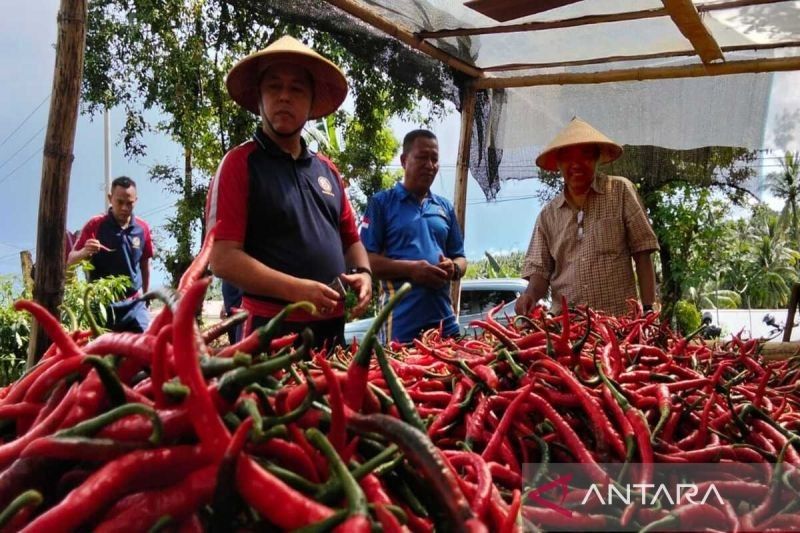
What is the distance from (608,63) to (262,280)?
3.34m

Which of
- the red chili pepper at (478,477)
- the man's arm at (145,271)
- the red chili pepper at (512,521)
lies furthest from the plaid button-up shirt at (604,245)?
the man's arm at (145,271)

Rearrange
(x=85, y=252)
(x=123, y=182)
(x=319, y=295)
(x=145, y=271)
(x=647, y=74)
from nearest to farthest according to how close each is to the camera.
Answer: (x=319, y=295) < (x=647, y=74) < (x=85, y=252) < (x=123, y=182) < (x=145, y=271)

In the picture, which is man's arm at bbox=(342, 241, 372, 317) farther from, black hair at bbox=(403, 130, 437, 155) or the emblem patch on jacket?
black hair at bbox=(403, 130, 437, 155)

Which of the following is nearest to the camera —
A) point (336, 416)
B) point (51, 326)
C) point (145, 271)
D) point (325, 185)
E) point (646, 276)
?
point (336, 416)

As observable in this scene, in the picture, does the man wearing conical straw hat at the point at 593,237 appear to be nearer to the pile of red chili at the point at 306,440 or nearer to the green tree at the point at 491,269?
the pile of red chili at the point at 306,440

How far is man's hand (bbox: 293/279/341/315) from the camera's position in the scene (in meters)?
2.03

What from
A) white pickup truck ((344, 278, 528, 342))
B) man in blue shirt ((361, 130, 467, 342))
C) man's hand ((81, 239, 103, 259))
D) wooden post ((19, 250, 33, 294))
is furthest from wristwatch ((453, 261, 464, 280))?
white pickup truck ((344, 278, 528, 342))

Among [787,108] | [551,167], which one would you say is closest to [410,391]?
[551,167]

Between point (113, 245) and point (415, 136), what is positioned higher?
point (415, 136)

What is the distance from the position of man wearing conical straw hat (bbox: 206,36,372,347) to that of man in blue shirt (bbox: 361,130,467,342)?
32.9 inches

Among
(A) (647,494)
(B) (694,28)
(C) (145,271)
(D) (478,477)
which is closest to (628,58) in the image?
(B) (694,28)

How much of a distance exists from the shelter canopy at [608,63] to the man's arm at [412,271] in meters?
1.31

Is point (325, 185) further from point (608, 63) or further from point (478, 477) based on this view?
point (608, 63)

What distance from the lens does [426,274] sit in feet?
10.7
